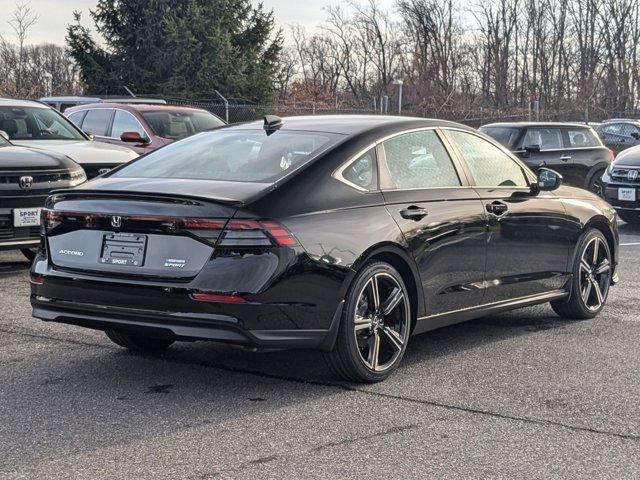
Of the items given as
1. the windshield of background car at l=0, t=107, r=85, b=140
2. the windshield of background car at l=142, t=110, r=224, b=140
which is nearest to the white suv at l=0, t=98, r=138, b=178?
the windshield of background car at l=0, t=107, r=85, b=140

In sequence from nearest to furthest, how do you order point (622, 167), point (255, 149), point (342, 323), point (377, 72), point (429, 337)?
point (342, 323) < point (255, 149) < point (429, 337) < point (622, 167) < point (377, 72)

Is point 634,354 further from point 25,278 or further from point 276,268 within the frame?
point 25,278

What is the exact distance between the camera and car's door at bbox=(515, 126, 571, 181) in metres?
16.6

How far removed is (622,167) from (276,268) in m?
10.5

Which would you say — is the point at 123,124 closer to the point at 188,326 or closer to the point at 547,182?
the point at 547,182

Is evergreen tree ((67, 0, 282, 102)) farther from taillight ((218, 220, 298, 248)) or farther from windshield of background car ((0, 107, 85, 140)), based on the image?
taillight ((218, 220, 298, 248))

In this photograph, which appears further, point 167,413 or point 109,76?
point 109,76

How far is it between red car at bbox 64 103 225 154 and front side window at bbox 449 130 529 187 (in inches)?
336

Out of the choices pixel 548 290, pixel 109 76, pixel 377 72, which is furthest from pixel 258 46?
pixel 548 290

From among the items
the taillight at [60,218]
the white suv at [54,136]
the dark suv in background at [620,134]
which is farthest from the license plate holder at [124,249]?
the dark suv in background at [620,134]

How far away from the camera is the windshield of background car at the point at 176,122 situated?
15.0 m

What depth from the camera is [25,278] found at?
908cm

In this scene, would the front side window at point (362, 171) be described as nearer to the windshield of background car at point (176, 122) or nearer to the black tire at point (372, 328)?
the black tire at point (372, 328)

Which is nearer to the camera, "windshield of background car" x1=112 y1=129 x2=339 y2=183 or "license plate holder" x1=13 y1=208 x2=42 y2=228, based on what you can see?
Answer: "windshield of background car" x1=112 y1=129 x2=339 y2=183
